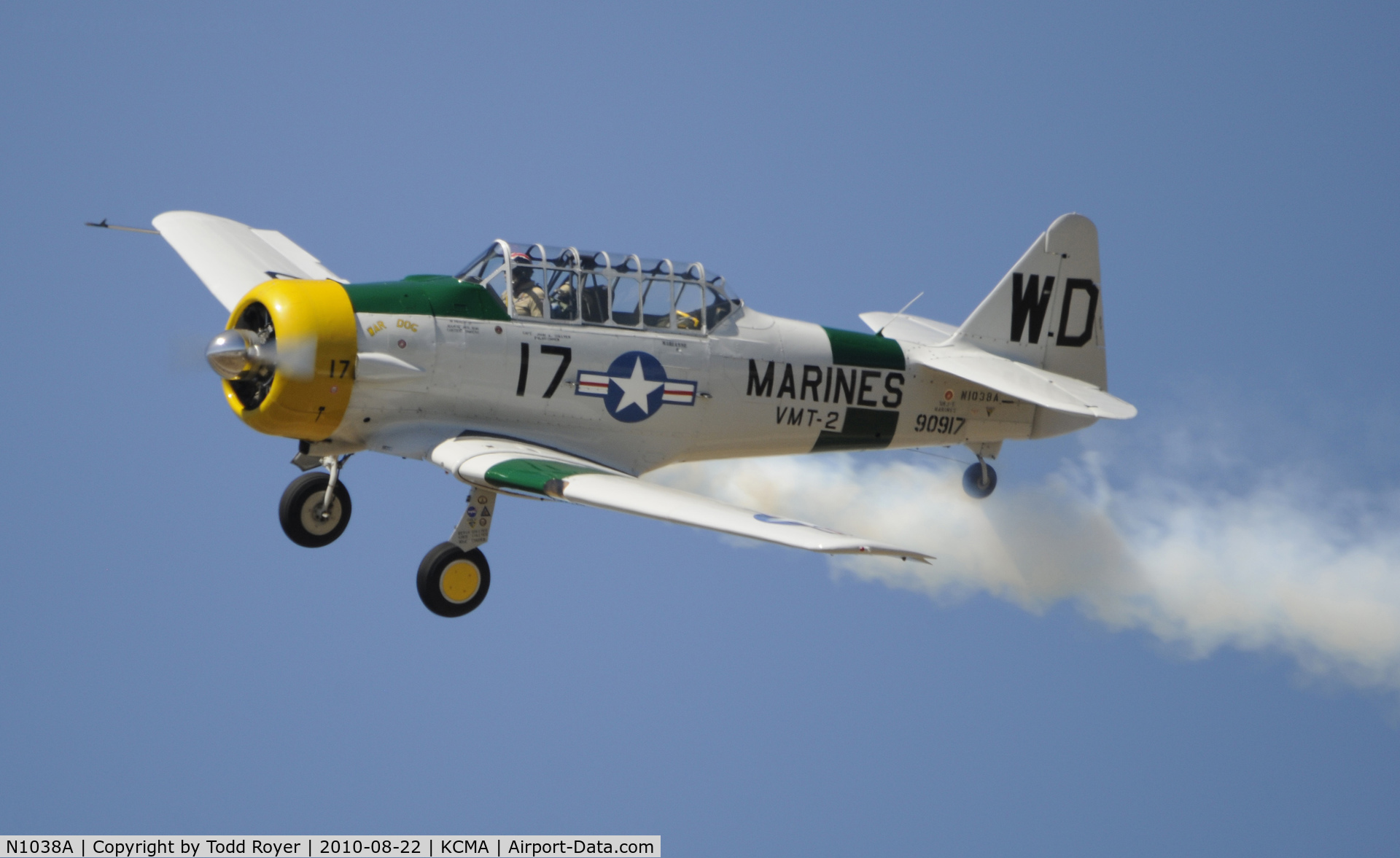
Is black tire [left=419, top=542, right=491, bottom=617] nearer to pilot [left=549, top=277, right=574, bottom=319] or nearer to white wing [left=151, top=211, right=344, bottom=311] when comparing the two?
pilot [left=549, top=277, right=574, bottom=319]

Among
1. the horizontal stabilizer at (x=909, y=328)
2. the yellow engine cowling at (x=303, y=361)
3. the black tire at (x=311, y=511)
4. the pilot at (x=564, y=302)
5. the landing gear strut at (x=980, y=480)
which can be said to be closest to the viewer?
the yellow engine cowling at (x=303, y=361)

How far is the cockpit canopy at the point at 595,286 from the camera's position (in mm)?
14117

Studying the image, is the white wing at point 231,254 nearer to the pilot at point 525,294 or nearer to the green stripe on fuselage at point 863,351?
the pilot at point 525,294

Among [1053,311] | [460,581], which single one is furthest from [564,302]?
[1053,311]

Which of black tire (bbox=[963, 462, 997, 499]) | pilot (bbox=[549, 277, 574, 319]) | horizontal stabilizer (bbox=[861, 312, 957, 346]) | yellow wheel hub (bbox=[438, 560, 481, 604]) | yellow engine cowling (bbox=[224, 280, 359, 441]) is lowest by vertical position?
yellow wheel hub (bbox=[438, 560, 481, 604])

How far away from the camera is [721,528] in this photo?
1207cm

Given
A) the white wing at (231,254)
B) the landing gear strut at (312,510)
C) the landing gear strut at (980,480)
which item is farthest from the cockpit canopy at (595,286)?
the landing gear strut at (980,480)

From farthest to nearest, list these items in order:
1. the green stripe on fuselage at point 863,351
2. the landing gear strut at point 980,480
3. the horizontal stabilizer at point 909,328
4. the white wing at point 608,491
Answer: the landing gear strut at point 980,480 → the horizontal stabilizer at point 909,328 → the green stripe on fuselage at point 863,351 → the white wing at point 608,491

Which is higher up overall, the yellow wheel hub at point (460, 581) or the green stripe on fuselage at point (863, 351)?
the green stripe on fuselage at point (863, 351)

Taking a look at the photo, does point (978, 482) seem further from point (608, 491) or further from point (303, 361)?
point (303, 361)

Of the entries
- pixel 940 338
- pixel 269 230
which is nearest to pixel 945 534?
pixel 940 338

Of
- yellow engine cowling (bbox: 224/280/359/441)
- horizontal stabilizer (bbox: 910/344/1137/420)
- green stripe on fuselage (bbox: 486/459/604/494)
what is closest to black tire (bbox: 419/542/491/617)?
green stripe on fuselage (bbox: 486/459/604/494)

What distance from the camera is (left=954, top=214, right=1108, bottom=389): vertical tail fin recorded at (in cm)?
1664

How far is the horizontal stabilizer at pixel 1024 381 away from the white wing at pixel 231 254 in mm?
5748
